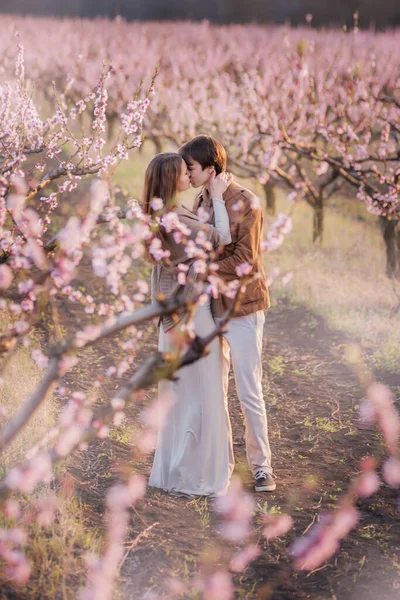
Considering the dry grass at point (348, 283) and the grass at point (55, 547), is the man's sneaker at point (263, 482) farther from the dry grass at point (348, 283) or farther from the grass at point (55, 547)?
the dry grass at point (348, 283)

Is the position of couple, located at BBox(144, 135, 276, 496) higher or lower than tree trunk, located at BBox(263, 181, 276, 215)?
higher

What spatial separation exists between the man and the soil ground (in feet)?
1.88

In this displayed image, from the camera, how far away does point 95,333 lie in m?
3.11

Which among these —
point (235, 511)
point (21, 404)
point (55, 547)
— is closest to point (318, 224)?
point (21, 404)

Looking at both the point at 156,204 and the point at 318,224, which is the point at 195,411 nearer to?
the point at 156,204

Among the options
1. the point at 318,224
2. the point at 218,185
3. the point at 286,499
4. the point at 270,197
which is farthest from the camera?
the point at 270,197

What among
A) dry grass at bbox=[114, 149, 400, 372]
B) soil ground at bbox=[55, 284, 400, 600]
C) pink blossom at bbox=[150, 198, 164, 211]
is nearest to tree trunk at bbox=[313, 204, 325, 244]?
dry grass at bbox=[114, 149, 400, 372]

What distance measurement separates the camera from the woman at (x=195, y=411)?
4574mm

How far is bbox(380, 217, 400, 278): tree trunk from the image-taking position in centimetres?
1064

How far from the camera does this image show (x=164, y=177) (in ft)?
14.3

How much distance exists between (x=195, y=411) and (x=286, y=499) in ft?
3.00

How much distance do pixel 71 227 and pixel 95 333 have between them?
757 millimetres

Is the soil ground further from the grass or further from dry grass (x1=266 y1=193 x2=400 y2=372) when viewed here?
dry grass (x1=266 y1=193 x2=400 y2=372)

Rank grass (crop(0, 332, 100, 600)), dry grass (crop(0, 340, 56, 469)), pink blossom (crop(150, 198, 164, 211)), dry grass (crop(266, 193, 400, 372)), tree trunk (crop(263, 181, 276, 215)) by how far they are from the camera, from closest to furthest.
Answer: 1. grass (crop(0, 332, 100, 600))
2. pink blossom (crop(150, 198, 164, 211))
3. dry grass (crop(0, 340, 56, 469))
4. dry grass (crop(266, 193, 400, 372))
5. tree trunk (crop(263, 181, 276, 215))
